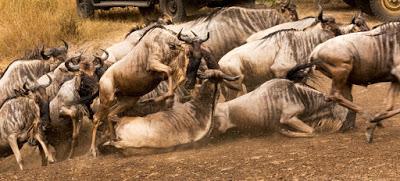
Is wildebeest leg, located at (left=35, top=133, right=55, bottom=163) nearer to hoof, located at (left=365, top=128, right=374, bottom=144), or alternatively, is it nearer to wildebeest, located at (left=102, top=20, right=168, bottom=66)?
wildebeest, located at (left=102, top=20, right=168, bottom=66)

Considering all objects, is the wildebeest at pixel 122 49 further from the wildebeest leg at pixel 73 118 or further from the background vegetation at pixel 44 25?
the background vegetation at pixel 44 25

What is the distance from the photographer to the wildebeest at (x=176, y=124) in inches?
309

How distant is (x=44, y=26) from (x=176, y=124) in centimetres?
925

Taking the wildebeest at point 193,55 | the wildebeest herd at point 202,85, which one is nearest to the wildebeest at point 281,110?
the wildebeest herd at point 202,85

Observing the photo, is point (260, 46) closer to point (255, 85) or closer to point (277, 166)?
point (255, 85)

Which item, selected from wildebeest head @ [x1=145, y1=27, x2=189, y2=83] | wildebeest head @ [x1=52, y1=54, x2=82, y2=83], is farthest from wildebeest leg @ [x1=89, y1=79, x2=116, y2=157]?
wildebeest head @ [x1=52, y1=54, x2=82, y2=83]

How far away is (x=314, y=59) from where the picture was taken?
7.65 meters

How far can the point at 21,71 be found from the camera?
10102 mm

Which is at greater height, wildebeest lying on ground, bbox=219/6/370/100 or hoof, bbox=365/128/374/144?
wildebeest lying on ground, bbox=219/6/370/100

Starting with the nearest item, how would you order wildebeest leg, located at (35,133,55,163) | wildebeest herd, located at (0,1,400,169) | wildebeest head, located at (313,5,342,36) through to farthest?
wildebeest herd, located at (0,1,400,169)
wildebeest leg, located at (35,133,55,163)
wildebeest head, located at (313,5,342,36)

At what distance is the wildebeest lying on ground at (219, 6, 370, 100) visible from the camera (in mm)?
9195

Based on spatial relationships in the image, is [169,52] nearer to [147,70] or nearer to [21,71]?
[147,70]

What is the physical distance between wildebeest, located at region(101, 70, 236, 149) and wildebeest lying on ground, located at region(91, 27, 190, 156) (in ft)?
0.92

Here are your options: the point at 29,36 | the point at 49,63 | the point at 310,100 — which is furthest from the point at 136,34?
the point at 29,36
